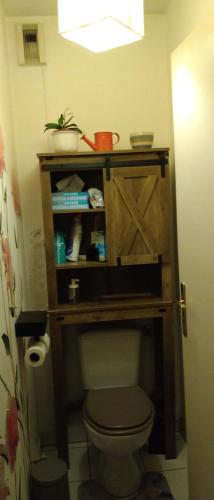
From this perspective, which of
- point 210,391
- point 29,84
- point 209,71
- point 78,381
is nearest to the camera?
point 209,71

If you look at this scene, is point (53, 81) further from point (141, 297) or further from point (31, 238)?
point (141, 297)

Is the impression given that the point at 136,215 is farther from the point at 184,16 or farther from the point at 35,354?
the point at 184,16

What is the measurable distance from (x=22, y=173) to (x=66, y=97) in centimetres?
49

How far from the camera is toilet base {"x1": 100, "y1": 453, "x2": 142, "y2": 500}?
1952 millimetres

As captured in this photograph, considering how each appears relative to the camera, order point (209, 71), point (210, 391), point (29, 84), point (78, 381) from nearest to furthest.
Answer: point (209, 71) → point (210, 391) → point (29, 84) → point (78, 381)

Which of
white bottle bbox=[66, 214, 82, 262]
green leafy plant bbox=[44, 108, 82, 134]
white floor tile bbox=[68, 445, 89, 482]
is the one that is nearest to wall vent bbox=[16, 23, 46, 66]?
green leafy plant bbox=[44, 108, 82, 134]

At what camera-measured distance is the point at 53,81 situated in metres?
2.20

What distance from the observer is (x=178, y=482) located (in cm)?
204

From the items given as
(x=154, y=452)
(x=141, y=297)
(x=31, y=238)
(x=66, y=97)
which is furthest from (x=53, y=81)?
(x=154, y=452)

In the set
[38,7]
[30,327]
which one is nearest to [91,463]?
[30,327]

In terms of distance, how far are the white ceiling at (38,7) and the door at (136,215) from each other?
35.0 inches

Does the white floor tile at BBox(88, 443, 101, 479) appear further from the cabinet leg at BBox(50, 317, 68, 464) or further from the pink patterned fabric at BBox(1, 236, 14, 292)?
the pink patterned fabric at BBox(1, 236, 14, 292)

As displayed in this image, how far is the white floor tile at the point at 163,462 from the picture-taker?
2146mm

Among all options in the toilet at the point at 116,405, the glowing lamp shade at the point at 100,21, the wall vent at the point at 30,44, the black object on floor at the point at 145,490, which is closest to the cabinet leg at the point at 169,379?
the toilet at the point at 116,405
